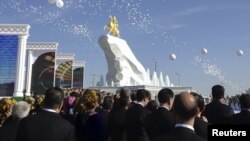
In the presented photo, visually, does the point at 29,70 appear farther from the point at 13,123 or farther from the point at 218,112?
the point at 13,123

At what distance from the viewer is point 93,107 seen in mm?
5871

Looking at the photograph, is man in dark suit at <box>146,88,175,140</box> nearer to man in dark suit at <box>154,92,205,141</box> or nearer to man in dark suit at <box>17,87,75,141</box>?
man in dark suit at <box>17,87,75,141</box>

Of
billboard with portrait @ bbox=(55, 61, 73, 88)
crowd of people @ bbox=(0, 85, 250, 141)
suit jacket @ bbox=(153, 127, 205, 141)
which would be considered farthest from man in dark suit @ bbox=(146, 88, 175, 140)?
billboard with portrait @ bbox=(55, 61, 73, 88)

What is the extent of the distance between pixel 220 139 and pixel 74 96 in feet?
21.3

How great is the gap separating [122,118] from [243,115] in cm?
228

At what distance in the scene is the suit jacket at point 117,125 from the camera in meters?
6.46

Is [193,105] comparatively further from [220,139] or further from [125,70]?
[125,70]

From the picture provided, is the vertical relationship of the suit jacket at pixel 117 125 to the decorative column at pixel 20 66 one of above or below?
below

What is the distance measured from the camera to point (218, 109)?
5.89m

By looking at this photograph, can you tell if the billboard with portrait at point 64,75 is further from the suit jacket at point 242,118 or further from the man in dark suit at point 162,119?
the suit jacket at point 242,118

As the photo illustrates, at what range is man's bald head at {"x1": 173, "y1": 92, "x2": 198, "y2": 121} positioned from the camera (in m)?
3.03

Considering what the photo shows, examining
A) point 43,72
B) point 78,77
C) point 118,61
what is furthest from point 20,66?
point 118,61

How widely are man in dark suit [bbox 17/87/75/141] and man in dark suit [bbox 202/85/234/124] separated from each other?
2.93m

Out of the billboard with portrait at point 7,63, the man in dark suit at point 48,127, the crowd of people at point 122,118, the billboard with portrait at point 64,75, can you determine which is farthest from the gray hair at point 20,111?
the billboard with portrait at point 64,75
